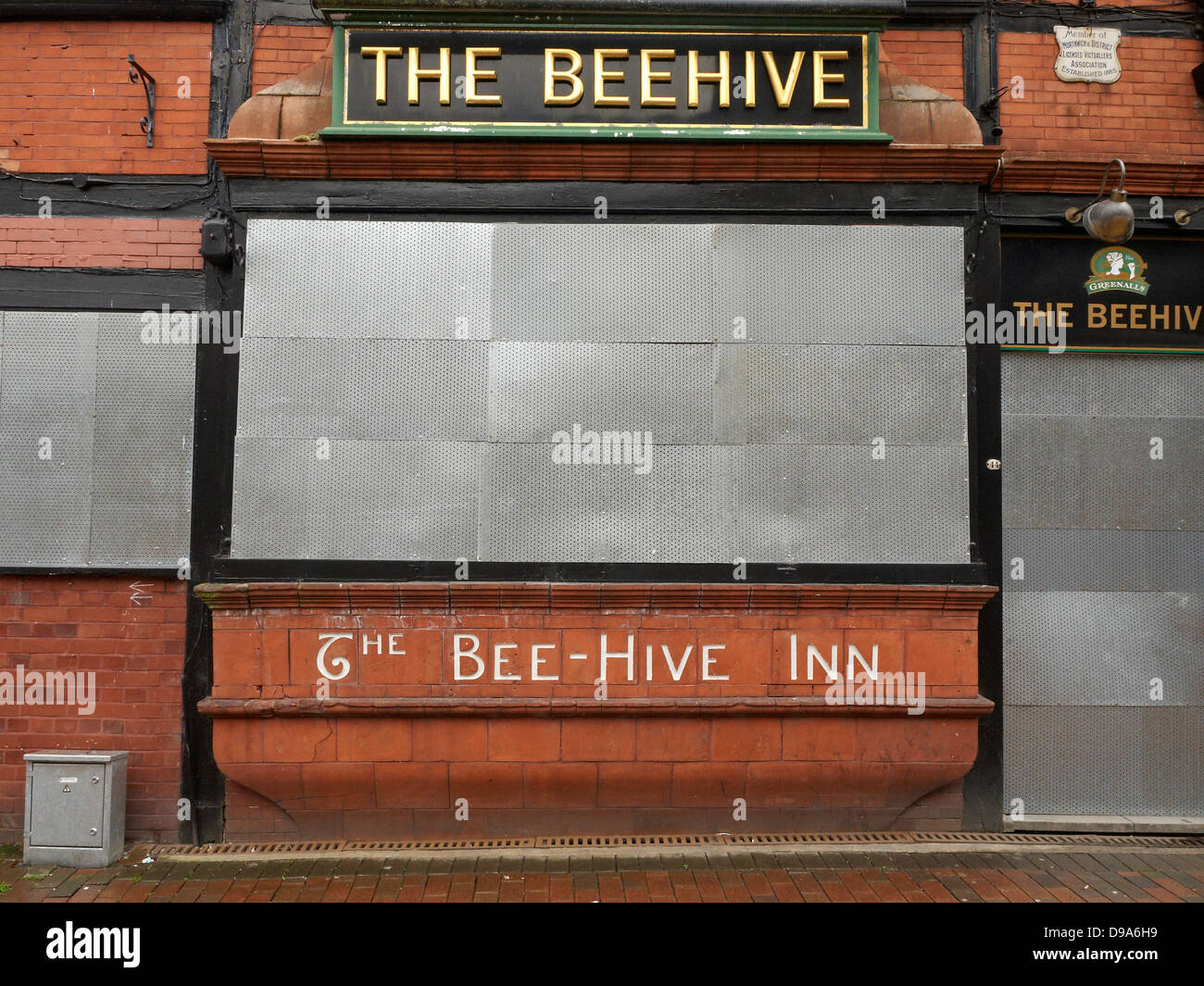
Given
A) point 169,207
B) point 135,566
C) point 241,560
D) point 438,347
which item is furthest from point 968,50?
point 135,566

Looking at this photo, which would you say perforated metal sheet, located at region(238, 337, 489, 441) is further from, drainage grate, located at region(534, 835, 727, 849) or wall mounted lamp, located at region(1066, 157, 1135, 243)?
wall mounted lamp, located at region(1066, 157, 1135, 243)

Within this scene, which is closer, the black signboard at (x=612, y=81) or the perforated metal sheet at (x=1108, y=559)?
the black signboard at (x=612, y=81)

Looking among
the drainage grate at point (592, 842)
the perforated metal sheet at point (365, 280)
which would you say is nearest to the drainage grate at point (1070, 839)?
the drainage grate at point (592, 842)

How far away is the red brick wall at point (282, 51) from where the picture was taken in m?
6.52

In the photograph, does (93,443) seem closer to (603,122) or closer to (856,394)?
(603,122)

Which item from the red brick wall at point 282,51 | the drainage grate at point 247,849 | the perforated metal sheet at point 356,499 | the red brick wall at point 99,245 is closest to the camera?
the drainage grate at point 247,849

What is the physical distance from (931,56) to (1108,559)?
422cm

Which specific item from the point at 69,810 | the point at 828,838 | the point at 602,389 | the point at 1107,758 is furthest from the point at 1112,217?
the point at 69,810

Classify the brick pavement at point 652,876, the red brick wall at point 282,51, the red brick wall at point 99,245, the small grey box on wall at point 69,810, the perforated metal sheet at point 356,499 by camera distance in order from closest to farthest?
the brick pavement at point 652,876 < the small grey box on wall at point 69,810 < the perforated metal sheet at point 356,499 < the red brick wall at point 99,245 < the red brick wall at point 282,51

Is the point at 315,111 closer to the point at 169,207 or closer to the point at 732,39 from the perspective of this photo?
the point at 169,207

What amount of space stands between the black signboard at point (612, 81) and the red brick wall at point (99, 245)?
1633 millimetres

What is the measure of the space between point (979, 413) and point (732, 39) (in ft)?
11.1

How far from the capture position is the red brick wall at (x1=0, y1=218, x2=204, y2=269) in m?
6.42

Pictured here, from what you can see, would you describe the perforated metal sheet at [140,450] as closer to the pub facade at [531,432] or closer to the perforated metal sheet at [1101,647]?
the pub facade at [531,432]
